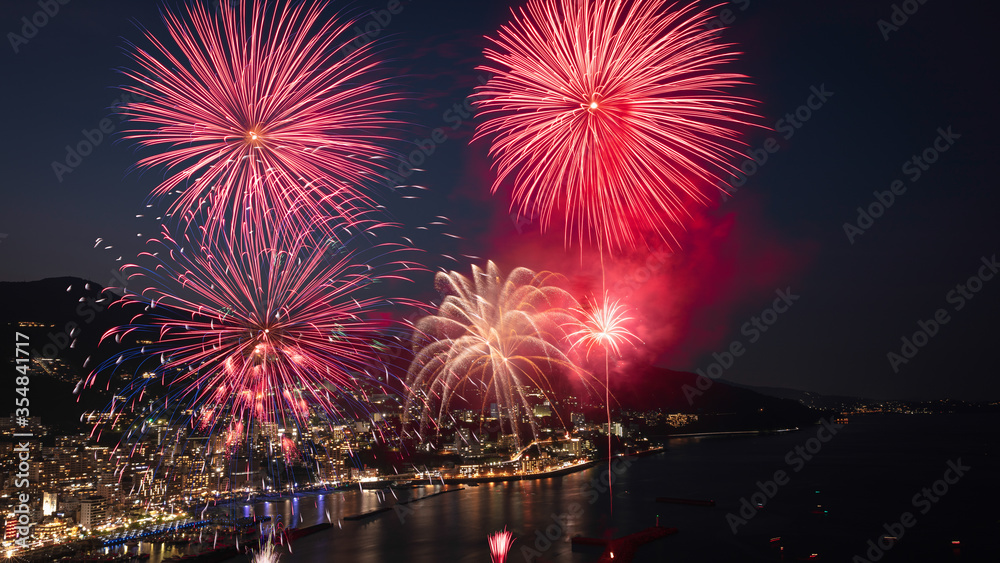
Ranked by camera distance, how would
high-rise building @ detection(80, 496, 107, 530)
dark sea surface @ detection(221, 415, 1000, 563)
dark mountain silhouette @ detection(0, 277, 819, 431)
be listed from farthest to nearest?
dark mountain silhouette @ detection(0, 277, 819, 431), high-rise building @ detection(80, 496, 107, 530), dark sea surface @ detection(221, 415, 1000, 563)

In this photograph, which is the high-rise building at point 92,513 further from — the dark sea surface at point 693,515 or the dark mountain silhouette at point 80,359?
the dark mountain silhouette at point 80,359

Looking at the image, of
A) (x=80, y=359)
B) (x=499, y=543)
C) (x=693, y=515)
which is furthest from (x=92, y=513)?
(x=693, y=515)

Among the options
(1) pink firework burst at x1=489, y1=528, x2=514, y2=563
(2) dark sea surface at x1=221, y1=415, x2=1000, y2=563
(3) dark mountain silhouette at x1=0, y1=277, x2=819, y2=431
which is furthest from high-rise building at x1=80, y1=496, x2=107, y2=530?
(1) pink firework burst at x1=489, y1=528, x2=514, y2=563

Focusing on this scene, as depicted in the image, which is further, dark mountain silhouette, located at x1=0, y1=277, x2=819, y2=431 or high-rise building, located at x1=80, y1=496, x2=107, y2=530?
dark mountain silhouette, located at x1=0, y1=277, x2=819, y2=431

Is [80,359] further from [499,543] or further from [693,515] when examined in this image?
[693,515]

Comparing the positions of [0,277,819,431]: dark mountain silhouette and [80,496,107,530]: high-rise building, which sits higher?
[0,277,819,431]: dark mountain silhouette

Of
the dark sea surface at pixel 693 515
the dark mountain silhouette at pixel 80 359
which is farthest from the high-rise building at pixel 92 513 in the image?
the dark mountain silhouette at pixel 80 359

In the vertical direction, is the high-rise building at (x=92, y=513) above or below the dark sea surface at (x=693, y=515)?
above

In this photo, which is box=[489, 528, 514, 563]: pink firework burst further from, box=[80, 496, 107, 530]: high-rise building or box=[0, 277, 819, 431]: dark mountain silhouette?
box=[80, 496, 107, 530]: high-rise building
